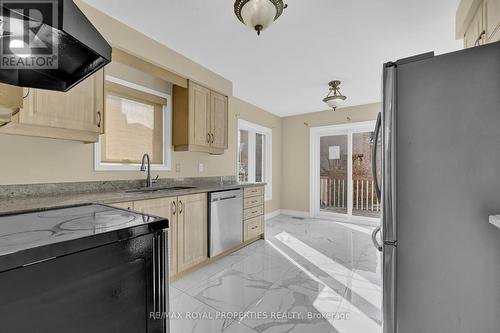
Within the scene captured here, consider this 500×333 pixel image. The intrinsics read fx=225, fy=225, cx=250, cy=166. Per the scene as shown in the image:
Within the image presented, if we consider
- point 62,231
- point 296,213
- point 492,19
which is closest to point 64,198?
point 62,231

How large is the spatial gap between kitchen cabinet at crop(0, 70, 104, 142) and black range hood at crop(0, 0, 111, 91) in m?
0.46

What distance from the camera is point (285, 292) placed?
206 centimetres

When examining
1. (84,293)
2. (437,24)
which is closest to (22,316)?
(84,293)

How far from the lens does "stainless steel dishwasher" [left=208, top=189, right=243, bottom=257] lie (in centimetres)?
266

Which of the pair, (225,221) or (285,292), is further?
(225,221)

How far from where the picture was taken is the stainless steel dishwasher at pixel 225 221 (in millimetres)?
2658

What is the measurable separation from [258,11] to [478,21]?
158 centimetres

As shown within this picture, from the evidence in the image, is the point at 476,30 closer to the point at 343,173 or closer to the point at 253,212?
the point at 253,212

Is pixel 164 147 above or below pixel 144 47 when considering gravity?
below

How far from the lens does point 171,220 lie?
2.19 metres

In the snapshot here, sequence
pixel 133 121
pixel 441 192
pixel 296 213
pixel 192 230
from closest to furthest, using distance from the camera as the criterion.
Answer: pixel 441 192
pixel 192 230
pixel 133 121
pixel 296 213

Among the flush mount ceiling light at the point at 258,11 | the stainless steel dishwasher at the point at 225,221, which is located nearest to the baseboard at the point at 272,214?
the stainless steel dishwasher at the point at 225,221

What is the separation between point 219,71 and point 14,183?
8.11 feet

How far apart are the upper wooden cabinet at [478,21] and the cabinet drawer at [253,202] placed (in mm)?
2730
